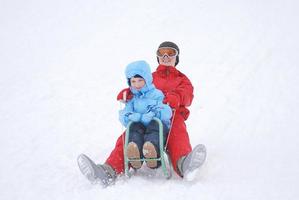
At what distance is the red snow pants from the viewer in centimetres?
429

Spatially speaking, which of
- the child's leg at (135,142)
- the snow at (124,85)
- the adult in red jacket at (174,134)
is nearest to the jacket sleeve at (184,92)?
the adult in red jacket at (174,134)

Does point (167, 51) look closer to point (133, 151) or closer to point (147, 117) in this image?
point (147, 117)

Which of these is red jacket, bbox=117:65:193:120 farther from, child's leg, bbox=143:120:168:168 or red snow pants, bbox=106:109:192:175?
child's leg, bbox=143:120:168:168

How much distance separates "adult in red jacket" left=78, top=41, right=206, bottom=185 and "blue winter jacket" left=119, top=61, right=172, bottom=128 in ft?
0.30

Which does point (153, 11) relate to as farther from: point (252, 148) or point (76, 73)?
point (252, 148)

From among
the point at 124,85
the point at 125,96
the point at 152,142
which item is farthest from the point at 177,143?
the point at 124,85

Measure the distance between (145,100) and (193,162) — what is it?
0.82 m

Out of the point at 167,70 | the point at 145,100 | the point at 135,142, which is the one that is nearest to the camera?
the point at 135,142

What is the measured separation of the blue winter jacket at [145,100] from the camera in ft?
14.4

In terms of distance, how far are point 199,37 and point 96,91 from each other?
455 cm

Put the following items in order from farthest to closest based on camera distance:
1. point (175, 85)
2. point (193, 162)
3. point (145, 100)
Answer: point (175, 85), point (145, 100), point (193, 162)

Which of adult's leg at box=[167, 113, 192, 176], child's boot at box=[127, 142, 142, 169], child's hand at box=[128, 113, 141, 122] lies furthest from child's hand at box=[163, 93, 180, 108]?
child's boot at box=[127, 142, 142, 169]

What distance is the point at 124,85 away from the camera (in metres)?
8.67

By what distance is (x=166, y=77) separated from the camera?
502 centimetres
